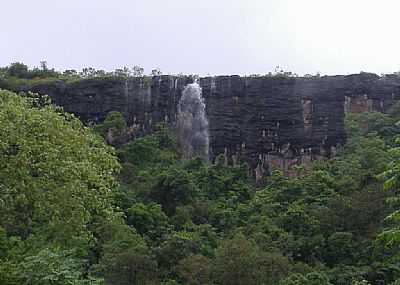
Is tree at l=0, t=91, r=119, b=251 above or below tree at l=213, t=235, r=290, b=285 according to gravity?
above

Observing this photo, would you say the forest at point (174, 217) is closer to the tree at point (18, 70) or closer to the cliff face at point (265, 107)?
the cliff face at point (265, 107)

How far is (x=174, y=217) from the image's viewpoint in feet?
60.8

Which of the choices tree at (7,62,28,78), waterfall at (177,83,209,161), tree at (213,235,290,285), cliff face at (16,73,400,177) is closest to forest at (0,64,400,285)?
tree at (213,235,290,285)

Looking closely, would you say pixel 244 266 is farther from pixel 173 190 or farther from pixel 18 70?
pixel 18 70

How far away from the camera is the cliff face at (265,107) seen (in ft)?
94.2

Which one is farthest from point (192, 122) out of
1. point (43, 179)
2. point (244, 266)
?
point (43, 179)

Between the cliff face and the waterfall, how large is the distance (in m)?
0.28

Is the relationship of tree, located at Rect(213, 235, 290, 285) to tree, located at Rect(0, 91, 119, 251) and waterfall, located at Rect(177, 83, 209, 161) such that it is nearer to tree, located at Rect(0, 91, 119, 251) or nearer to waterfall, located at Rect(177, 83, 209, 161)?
tree, located at Rect(0, 91, 119, 251)

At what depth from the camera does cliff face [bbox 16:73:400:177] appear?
28703mm

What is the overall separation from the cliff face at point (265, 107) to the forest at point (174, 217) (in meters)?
4.50

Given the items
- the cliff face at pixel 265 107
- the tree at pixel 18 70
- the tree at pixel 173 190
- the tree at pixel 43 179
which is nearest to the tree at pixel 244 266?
the tree at pixel 43 179

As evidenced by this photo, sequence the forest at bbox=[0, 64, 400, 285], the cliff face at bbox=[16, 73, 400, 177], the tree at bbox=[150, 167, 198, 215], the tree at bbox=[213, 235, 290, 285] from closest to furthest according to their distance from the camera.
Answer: the forest at bbox=[0, 64, 400, 285] < the tree at bbox=[213, 235, 290, 285] < the tree at bbox=[150, 167, 198, 215] < the cliff face at bbox=[16, 73, 400, 177]

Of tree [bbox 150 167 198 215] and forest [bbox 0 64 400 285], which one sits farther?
tree [bbox 150 167 198 215]

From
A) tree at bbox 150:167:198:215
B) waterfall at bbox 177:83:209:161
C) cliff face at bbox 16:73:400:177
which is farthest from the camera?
waterfall at bbox 177:83:209:161
